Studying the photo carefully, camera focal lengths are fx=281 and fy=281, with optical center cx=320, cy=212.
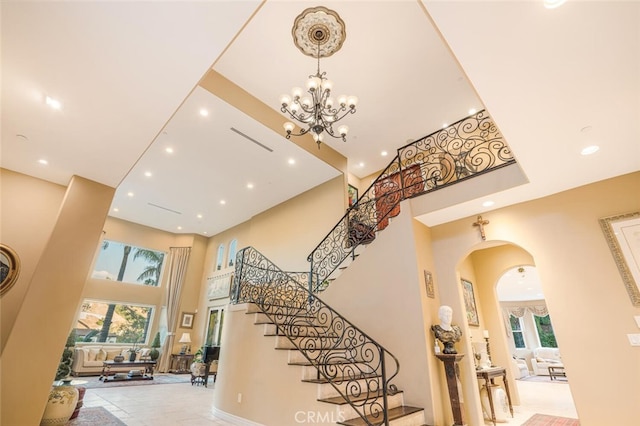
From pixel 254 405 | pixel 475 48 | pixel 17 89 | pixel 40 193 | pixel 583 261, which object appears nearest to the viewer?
pixel 475 48

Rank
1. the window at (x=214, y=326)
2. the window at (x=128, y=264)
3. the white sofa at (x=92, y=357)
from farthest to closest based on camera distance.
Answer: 1. the window at (x=214, y=326)
2. the window at (x=128, y=264)
3. the white sofa at (x=92, y=357)

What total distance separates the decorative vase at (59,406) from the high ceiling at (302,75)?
10.3 ft

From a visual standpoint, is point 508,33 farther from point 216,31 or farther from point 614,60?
point 216,31

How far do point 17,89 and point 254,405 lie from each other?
189 inches

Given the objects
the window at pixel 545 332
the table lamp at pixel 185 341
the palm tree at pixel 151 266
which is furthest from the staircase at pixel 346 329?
the window at pixel 545 332

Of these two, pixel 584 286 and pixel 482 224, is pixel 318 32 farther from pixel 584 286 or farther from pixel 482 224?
pixel 584 286

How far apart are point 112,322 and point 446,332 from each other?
11.8m

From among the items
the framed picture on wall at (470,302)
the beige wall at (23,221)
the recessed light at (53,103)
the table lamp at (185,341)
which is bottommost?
the table lamp at (185,341)

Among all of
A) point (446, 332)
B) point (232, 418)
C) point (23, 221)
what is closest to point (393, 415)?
point (446, 332)

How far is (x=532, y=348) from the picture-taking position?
12.4 m

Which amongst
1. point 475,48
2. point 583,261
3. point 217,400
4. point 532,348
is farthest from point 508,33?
point 532,348

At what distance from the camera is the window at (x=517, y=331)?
41.3ft

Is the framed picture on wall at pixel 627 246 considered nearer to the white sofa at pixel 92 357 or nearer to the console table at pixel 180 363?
the white sofa at pixel 92 357

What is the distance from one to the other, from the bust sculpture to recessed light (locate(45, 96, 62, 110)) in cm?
537
